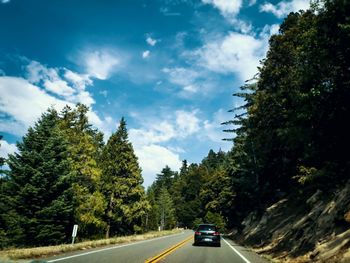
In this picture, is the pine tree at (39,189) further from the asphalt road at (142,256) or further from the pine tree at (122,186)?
the pine tree at (122,186)

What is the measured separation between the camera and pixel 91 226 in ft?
119

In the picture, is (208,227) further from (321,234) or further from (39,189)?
(39,189)

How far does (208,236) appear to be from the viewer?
2211 cm

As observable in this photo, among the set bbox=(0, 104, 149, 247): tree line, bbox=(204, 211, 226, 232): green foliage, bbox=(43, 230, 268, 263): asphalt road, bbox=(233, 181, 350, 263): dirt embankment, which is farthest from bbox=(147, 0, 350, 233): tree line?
bbox=(204, 211, 226, 232): green foliage

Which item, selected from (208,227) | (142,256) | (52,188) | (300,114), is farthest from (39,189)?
(300,114)

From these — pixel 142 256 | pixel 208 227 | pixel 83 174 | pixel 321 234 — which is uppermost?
pixel 83 174

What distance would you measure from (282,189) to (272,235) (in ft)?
32.9

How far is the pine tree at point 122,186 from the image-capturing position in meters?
40.7

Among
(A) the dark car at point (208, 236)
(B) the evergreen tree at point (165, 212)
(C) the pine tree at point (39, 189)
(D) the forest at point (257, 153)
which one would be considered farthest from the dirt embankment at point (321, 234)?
(B) the evergreen tree at point (165, 212)

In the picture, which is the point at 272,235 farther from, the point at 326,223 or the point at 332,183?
the point at 326,223

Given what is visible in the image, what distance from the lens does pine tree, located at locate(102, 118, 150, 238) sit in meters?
40.7

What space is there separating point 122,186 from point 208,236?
68.1ft

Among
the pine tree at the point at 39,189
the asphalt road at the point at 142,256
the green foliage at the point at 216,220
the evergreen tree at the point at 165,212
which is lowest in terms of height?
the asphalt road at the point at 142,256

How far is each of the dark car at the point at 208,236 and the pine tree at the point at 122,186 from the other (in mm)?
19764
